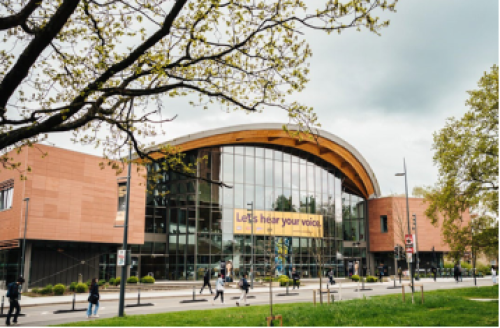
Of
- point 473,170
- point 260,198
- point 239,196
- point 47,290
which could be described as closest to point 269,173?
point 260,198

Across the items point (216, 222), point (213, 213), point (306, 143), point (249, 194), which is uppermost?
point (306, 143)

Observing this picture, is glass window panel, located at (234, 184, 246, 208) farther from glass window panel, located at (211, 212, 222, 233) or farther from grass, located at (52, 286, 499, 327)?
grass, located at (52, 286, 499, 327)

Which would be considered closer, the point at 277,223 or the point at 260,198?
the point at 260,198

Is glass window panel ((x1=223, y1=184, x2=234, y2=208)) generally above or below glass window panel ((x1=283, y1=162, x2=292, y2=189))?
below

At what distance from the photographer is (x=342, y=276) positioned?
52.5 metres

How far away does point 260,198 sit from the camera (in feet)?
147

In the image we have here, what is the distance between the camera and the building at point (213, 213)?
1302 inches

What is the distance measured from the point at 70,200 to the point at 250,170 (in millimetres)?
17210

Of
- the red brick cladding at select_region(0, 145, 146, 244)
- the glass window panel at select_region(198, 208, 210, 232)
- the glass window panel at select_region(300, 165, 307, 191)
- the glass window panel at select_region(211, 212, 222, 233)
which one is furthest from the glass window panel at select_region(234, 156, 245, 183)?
the red brick cladding at select_region(0, 145, 146, 244)

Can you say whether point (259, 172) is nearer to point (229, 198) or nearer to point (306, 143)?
point (229, 198)

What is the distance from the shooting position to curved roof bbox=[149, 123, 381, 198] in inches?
1593

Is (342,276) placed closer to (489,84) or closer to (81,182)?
(81,182)

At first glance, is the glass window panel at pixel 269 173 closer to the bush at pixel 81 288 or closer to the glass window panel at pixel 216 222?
the glass window panel at pixel 216 222

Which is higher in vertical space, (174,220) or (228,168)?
(228,168)
